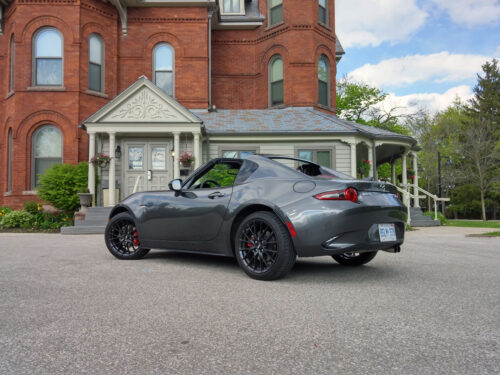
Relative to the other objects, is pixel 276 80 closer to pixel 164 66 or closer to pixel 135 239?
pixel 164 66

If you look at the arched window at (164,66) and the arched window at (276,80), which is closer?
the arched window at (164,66)

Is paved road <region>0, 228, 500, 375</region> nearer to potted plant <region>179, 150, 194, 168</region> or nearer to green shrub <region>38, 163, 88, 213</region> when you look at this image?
potted plant <region>179, 150, 194, 168</region>

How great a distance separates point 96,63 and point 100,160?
17.7 ft

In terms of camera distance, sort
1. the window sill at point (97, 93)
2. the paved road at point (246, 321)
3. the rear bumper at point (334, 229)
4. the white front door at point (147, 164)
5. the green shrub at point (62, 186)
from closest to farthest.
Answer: the paved road at point (246, 321) < the rear bumper at point (334, 229) < the green shrub at point (62, 186) < the white front door at point (147, 164) < the window sill at point (97, 93)

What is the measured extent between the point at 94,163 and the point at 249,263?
1046 cm

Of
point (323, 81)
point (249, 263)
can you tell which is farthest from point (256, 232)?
point (323, 81)

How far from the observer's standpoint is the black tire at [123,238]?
5.69 meters

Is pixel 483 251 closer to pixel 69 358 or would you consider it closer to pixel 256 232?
pixel 256 232

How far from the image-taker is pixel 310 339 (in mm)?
2348

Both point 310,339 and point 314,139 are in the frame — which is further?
point 314,139

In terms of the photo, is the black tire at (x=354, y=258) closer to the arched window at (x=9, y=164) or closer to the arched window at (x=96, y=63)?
the arched window at (x=96, y=63)

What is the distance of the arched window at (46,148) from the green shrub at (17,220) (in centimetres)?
276

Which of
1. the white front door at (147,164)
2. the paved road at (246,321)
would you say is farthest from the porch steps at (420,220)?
the paved road at (246,321)

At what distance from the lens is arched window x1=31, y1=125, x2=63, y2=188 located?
15.6 metres
